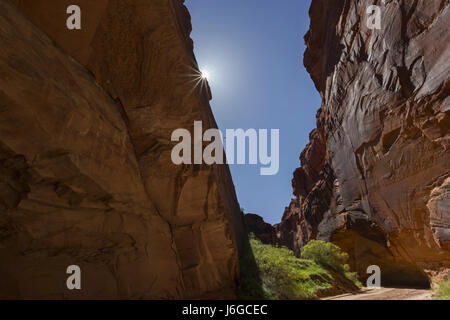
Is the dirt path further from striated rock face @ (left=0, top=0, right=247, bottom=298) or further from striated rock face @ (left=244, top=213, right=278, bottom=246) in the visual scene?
striated rock face @ (left=244, top=213, right=278, bottom=246)

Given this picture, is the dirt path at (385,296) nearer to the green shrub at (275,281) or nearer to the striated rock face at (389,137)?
the green shrub at (275,281)

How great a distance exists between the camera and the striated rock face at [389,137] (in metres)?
13.6

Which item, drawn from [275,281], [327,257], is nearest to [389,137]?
[327,257]

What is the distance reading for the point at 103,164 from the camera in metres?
7.45

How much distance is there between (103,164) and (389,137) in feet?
60.8

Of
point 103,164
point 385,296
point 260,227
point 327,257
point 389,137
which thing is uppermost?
point 389,137

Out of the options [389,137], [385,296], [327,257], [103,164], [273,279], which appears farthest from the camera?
[327,257]

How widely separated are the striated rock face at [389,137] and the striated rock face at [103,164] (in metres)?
13.0

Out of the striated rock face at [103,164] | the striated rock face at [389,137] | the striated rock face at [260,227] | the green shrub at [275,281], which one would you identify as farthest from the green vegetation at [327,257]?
the striated rock face at [260,227]

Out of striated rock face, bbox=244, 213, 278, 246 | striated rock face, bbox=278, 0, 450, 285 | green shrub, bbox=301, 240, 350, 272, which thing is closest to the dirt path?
striated rock face, bbox=278, 0, 450, 285

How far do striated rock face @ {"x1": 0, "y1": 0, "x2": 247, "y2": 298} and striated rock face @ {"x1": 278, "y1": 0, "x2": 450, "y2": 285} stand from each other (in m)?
13.0

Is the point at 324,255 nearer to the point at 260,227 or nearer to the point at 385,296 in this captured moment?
the point at 385,296

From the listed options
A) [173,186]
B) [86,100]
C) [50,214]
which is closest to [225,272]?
[173,186]

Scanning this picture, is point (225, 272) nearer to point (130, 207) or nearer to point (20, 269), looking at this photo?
point (130, 207)
